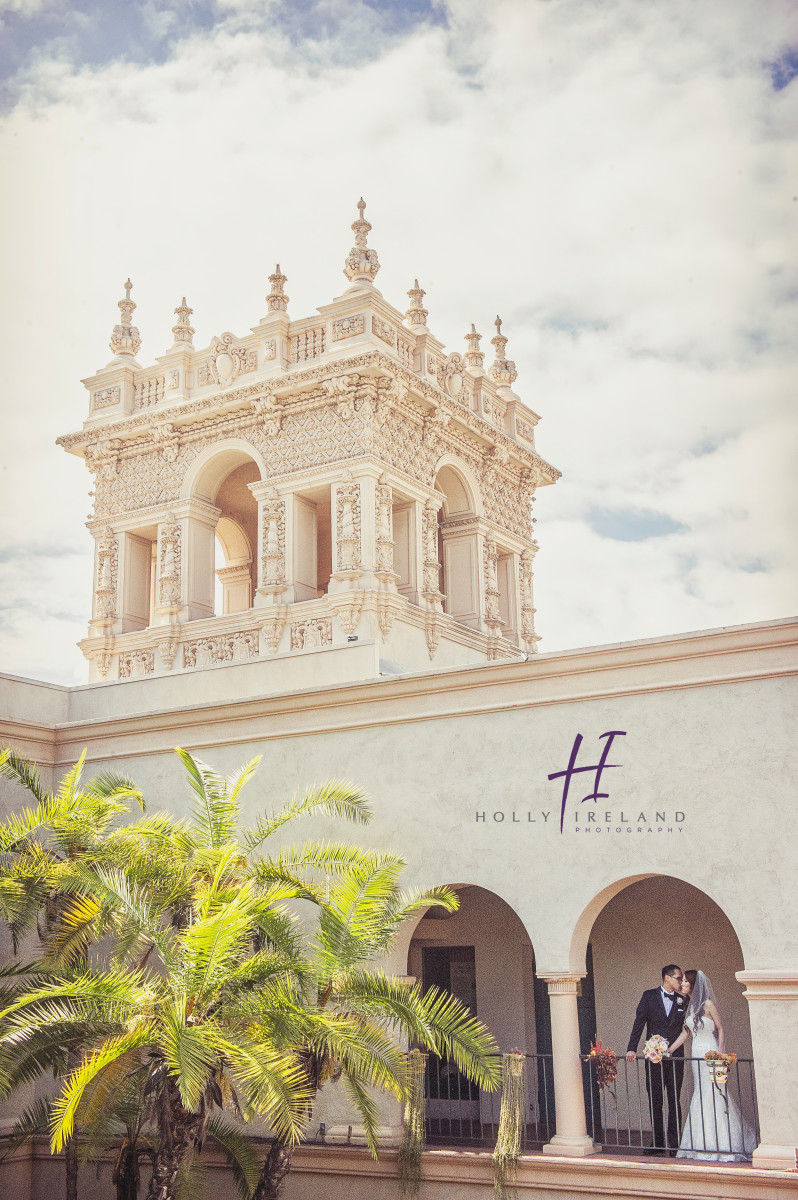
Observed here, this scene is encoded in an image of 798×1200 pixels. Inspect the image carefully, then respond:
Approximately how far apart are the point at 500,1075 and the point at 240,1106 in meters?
2.38

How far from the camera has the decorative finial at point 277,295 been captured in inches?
921

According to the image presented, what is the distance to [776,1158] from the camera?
10.9m

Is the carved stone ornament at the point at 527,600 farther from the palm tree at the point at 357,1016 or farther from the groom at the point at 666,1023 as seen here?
the palm tree at the point at 357,1016

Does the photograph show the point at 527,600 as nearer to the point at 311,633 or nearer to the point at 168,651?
the point at 311,633

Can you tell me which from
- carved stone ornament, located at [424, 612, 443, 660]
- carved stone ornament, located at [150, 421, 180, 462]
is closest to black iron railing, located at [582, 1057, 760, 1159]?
carved stone ornament, located at [424, 612, 443, 660]

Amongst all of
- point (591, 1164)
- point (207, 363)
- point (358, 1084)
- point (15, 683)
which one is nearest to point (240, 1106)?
point (358, 1084)

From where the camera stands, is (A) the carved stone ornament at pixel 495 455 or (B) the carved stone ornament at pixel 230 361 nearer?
(B) the carved stone ornament at pixel 230 361

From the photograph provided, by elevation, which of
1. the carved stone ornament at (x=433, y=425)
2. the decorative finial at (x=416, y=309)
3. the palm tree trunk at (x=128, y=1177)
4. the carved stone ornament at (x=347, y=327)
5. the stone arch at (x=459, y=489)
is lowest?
the palm tree trunk at (x=128, y=1177)

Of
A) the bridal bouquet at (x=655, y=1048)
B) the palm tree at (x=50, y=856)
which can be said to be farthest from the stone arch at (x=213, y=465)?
the bridal bouquet at (x=655, y=1048)

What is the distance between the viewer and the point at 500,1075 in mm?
11664

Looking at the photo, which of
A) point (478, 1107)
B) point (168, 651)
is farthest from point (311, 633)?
point (478, 1107)

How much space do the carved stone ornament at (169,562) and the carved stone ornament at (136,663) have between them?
3.17 feet

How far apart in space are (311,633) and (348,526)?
1.86 m

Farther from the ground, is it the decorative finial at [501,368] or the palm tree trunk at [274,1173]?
the decorative finial at [501,368]
